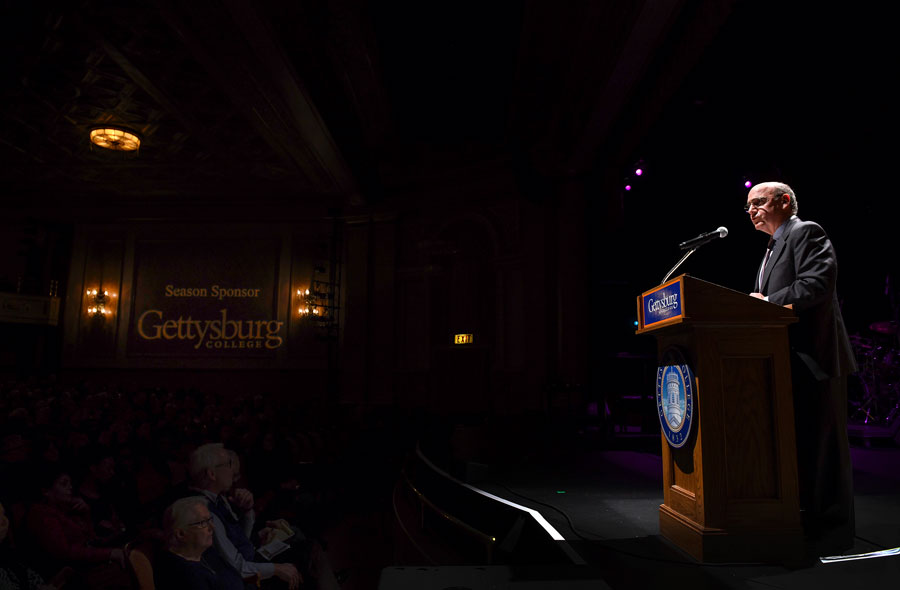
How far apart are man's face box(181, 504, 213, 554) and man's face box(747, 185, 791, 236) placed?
8.98ft

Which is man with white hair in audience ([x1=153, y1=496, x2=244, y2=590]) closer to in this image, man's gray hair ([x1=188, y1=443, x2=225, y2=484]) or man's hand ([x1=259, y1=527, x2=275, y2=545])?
man's gray hair ([x1=188, y1=443, x2=225, y2=484])

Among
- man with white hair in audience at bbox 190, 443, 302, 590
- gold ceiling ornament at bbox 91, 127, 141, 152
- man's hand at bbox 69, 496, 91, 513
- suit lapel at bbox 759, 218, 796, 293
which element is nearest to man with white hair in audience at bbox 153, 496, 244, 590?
man with white hair in audience at bbox 190, 443, 302, 590

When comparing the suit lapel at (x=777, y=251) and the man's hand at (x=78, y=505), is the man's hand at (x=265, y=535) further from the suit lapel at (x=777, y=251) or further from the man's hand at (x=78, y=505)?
the suit lapel at (x=777, y=251)

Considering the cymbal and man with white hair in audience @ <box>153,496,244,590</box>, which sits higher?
the cymbal

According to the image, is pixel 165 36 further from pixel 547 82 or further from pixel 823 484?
pixel 823 484

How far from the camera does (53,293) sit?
10148mm

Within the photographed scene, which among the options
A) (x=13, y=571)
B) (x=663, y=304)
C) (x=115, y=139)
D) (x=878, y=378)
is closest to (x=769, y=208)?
(x=663, y=304)

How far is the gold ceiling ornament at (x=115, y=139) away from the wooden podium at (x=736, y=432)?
8702 millimetres

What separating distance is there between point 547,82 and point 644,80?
1.48 metres

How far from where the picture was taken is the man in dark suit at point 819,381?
207 centimetres

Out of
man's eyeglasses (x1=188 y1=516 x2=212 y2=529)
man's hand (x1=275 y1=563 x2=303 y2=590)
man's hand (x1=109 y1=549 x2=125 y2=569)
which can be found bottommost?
man's hand (x1=275 y1=563 x2=303 y2=590)

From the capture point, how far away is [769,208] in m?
2.38

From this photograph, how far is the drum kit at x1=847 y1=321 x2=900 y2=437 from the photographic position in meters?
6.75

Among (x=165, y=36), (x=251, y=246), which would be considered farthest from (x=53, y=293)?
(x=165, y=36)
